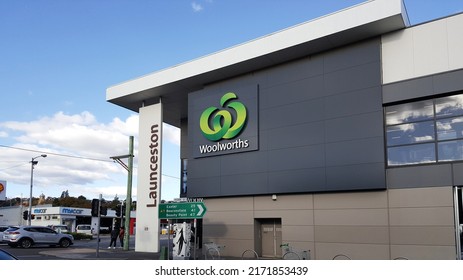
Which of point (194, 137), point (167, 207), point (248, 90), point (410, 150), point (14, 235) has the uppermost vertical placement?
point (248, 90)

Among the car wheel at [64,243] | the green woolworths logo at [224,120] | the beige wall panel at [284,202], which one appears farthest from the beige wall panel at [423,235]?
the car wheel at [64,243]

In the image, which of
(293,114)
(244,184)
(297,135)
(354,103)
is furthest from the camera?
(244,184)

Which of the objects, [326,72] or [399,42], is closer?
[399,42]

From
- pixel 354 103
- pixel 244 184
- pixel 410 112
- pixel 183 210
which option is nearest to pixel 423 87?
pixel 410 112

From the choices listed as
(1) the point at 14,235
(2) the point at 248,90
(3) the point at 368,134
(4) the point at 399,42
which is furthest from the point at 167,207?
(1) the point at 14,235

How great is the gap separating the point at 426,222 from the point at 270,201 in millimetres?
7382

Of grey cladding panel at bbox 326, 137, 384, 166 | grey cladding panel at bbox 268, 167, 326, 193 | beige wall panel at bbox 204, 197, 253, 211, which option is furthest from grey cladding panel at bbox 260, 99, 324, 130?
beige wall panel at bbox 204, 197, 253, 211

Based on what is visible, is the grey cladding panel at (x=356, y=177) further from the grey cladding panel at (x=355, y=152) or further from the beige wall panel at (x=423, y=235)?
the beige wall panel at (x=423, y=235)

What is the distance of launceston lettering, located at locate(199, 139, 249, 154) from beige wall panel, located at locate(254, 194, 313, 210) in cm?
Answer: 280

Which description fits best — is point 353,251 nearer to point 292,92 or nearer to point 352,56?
point 292,92

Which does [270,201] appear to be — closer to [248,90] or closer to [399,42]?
[248,90]

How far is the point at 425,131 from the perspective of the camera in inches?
698

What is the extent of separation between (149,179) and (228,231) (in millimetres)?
6932

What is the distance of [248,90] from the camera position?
2330 centimetres
